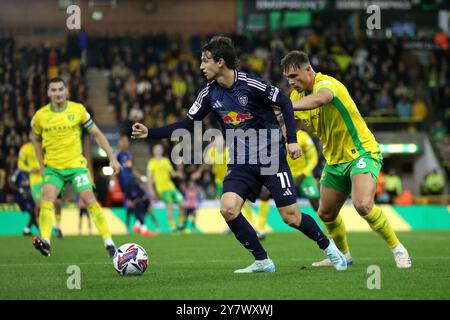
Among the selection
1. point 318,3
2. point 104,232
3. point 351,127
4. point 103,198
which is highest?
point 318,3

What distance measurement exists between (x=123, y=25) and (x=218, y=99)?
25243mm

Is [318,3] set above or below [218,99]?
above

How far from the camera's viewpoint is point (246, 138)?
29.3 ft

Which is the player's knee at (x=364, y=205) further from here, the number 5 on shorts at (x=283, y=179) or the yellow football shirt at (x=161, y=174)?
the yellow football shirt at (x=161, y=174)

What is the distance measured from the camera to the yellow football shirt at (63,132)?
12.4 metres

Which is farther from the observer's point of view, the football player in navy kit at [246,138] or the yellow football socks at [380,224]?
the yellow football socks at [380,224]

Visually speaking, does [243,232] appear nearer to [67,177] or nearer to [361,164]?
[361,164]

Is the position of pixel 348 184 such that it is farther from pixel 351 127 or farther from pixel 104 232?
pixel 104 232

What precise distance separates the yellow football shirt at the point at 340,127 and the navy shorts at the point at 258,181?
0.71 meters

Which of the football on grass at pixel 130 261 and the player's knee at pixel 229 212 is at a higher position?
the player's knee at pixel 229 212

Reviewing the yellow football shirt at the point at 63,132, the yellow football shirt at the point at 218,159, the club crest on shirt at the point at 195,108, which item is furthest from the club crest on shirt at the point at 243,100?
the yellow football shirt at the point at 218,159

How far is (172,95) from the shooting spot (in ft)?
95.3
